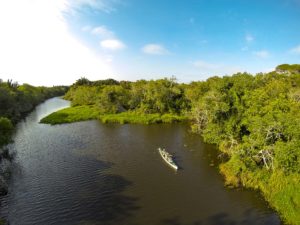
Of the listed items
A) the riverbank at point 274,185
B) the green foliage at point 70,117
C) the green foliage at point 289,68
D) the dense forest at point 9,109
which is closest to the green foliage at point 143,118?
the green foliage at point 70,117

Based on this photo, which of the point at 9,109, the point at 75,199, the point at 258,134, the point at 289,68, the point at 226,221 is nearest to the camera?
the point at 226,221

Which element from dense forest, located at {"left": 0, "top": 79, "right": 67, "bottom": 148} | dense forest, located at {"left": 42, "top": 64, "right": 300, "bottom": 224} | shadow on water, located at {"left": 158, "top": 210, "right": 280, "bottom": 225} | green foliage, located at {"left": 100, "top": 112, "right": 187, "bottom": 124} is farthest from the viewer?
green foliage, located at {"left": 100, "top": 112, "right": 187, "bottom": 124}

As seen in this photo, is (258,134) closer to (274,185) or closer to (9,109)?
(274,185)

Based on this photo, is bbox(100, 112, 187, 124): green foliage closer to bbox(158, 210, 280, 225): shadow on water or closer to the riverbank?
the riverbank

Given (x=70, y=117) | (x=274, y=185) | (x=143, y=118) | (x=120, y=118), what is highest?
(x=70, y=117)

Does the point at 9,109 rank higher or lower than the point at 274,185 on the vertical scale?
higher

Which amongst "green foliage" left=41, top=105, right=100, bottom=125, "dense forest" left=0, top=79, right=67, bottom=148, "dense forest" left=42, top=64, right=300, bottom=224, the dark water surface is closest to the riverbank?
"dense forest" left=42, top=64, right=300, bottom=224

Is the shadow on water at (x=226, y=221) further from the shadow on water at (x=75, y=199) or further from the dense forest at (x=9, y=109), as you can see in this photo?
the dense forest at (x=9, y=109)

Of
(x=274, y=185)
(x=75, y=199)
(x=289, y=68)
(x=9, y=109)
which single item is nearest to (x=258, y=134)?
(x=274, y=185)
